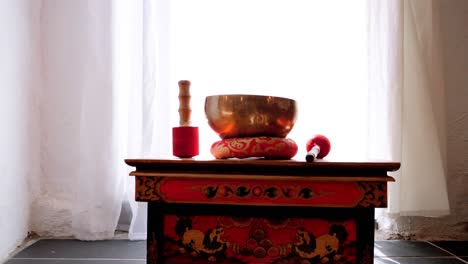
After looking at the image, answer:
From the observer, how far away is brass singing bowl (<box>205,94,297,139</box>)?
0.82 m

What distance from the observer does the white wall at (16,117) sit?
113 cm

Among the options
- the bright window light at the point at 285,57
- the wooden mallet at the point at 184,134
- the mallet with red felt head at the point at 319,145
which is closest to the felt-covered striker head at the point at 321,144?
the mallet with red felt head at the point at 319,145

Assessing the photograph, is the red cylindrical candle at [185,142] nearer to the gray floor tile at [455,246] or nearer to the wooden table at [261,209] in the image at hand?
the wooden table at [261,209]

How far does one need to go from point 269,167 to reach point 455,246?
86cm

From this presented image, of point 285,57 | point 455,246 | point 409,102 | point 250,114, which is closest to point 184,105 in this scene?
point 250,114

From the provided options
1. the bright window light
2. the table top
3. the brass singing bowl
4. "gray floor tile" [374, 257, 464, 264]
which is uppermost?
the bright window light

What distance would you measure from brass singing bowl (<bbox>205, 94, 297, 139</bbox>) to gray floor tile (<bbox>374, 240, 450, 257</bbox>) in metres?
0.62

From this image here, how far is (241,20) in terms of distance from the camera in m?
1.35

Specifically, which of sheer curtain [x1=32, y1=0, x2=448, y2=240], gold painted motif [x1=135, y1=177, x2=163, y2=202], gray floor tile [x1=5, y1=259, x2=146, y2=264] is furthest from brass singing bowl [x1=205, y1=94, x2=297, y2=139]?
gray floor tile [x1=5, y1=259, x2=146, y2=264]

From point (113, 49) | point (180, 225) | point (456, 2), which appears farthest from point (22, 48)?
point (456, 2)

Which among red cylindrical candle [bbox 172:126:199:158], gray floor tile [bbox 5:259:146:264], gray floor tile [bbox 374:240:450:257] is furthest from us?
gray floor tile [bbox 374:240:450:257]

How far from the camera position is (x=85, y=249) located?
1187 millimetres

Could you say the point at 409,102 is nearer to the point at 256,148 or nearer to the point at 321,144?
the point at 321,144

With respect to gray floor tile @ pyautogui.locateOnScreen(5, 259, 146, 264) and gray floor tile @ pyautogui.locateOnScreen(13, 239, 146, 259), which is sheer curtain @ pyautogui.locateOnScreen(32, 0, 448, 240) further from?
gray floor tile @ pyautogui.locateOnScreen(5, 259, 146, 264)
